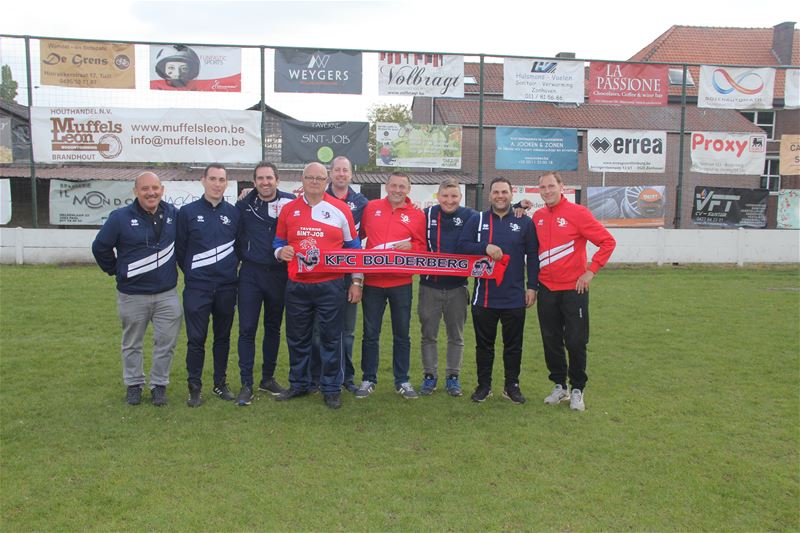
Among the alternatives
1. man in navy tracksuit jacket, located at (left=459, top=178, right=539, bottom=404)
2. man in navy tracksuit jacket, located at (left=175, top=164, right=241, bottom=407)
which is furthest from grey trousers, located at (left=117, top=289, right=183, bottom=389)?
man in navy tracksuit jacket, located at (left=459, top=178, right=539, bottom=404)

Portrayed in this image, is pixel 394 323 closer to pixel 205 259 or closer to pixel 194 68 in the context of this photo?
pixel 205 259

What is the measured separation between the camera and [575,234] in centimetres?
509

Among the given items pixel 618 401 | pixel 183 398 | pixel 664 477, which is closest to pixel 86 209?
pixel 183 398

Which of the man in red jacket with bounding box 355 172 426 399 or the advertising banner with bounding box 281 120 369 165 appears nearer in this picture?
the man in red jacket with bounding box 355 172 426 399

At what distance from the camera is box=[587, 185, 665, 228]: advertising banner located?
16094 mm

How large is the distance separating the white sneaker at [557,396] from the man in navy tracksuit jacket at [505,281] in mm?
224

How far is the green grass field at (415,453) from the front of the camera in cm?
339

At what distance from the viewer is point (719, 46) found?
1328 inches

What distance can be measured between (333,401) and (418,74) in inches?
435

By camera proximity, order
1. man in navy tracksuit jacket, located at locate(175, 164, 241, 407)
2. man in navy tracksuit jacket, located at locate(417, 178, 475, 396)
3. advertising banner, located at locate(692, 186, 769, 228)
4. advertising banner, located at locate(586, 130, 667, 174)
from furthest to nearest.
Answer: advertising banner, located at locate(692, 186, 769, 228)
advertising banner, located at locate(586, 130, 667, 174)
man in navy tracksuit jacket, located at locate(417, 178, 475, 396)
man in navy tracksuit jacket, located at locate(175, 164, 241, 407)

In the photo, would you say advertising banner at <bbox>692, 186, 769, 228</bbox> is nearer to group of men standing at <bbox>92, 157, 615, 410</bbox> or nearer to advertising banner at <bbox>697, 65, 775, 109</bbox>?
advertising banner at <bbox>697, 65, 775, 109</bbox>

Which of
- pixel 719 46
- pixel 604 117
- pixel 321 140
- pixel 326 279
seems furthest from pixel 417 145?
pixel 719 46

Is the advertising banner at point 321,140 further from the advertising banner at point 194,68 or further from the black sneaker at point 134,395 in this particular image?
the black sneaker at point 134,395

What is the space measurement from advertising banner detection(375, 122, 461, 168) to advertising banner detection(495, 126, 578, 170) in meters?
1.20
